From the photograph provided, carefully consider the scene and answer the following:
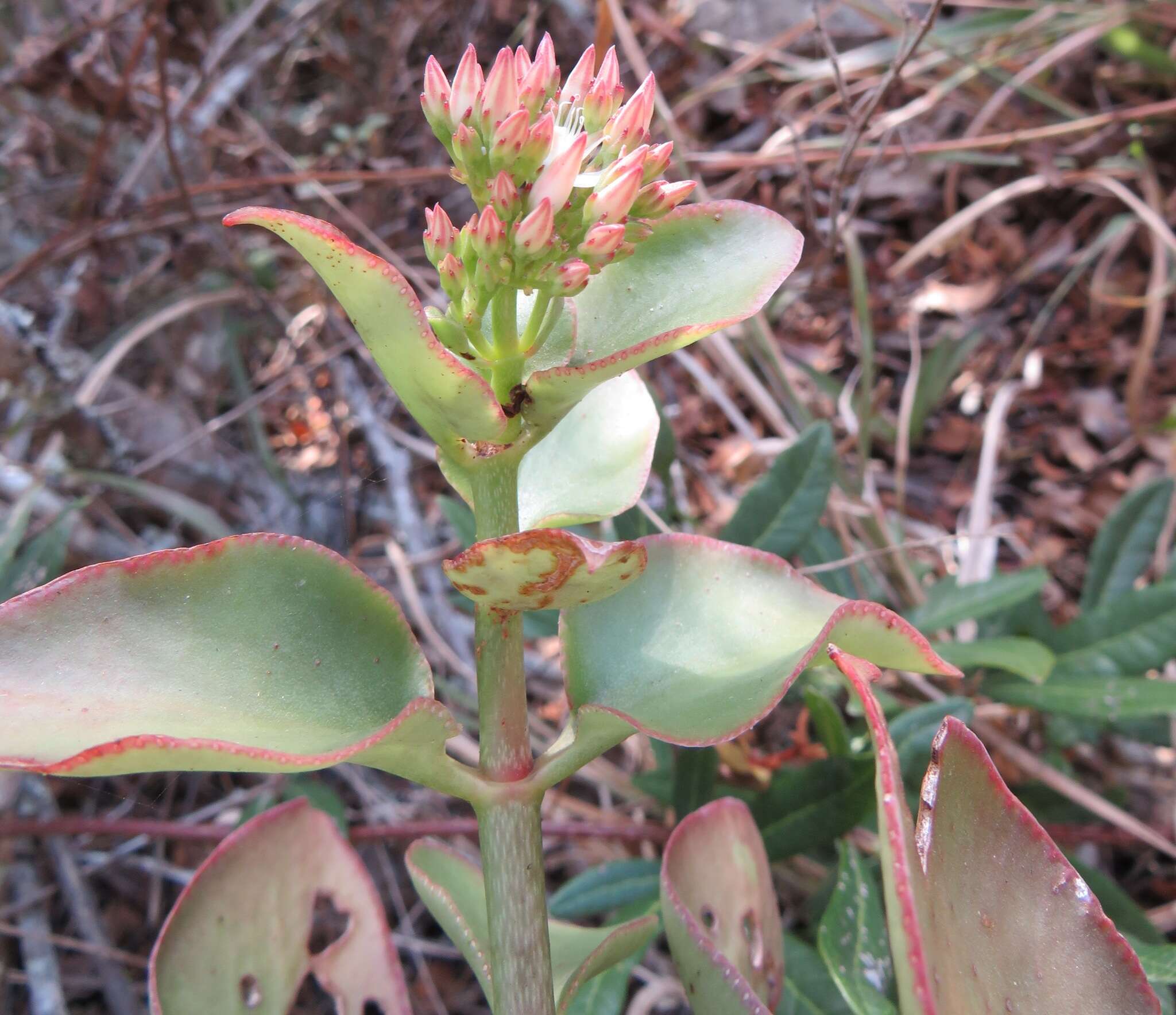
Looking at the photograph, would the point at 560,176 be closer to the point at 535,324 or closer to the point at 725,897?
the point at 535,324

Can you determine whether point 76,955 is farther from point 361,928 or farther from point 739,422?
point 739,422

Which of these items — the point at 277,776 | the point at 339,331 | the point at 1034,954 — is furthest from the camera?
the point at 339,331

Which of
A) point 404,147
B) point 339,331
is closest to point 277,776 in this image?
point 339,331

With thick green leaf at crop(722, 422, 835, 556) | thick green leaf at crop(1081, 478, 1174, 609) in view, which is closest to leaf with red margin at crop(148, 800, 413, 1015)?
thick green leaf at crop(722, 422, 835, 556)

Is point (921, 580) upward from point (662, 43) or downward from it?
downward

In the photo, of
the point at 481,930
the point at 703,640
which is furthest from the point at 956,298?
the point at 481,930
